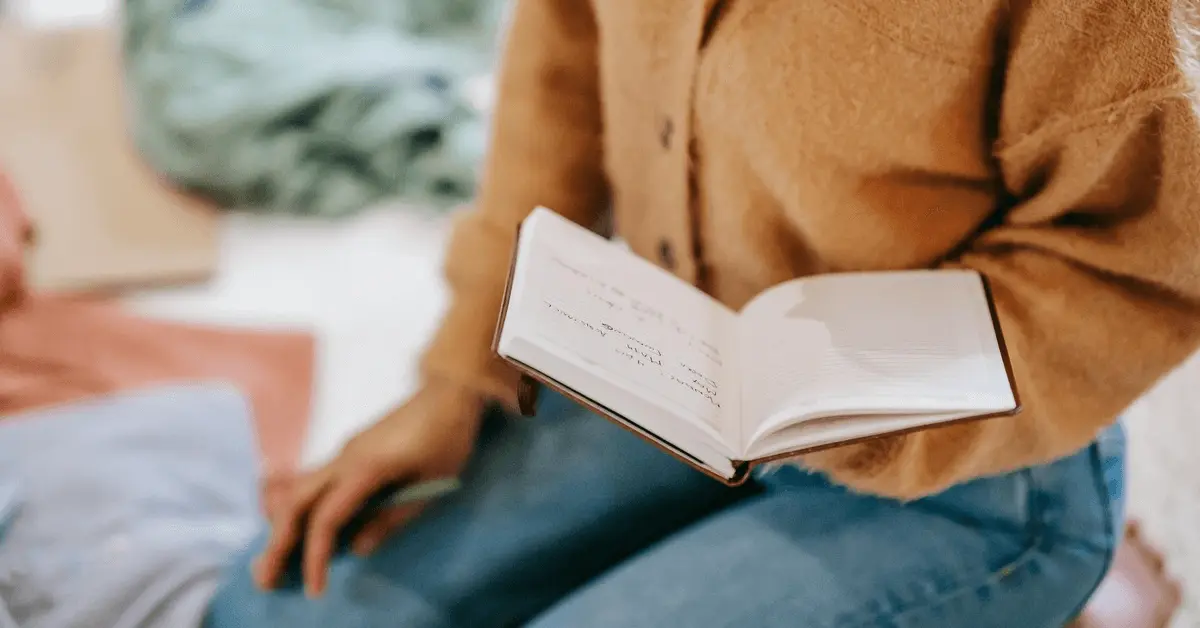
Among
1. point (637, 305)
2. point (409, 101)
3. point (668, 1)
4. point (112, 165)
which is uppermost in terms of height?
point (668, 1)

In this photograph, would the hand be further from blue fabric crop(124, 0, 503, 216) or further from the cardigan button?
blue fabric crop(124, 0, 503, 216)

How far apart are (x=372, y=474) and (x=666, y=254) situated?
0.27 meters

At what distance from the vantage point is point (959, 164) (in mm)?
463

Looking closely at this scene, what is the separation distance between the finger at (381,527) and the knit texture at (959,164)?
30 cm

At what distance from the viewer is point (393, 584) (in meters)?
0.64

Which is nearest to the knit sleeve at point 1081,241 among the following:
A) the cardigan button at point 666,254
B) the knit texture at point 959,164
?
the knit texture at point 959,164

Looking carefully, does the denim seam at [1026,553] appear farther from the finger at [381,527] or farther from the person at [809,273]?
the finger at [381,527]

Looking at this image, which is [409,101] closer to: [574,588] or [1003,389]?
[574,588]

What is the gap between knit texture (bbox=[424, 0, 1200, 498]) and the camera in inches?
15.5

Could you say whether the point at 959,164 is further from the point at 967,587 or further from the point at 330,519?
the point at 330,519

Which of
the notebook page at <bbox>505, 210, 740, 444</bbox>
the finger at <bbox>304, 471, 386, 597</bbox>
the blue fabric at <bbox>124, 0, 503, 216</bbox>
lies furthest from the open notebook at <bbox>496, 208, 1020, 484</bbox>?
the blue fabric at <bbox>124, 0, 503, 216</bbox>

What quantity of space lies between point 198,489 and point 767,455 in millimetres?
577

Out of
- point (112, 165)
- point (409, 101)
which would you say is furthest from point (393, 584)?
point (112, 165)

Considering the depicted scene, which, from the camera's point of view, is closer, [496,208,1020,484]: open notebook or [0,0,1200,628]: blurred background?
[496,208,1020,484]: open notebook
